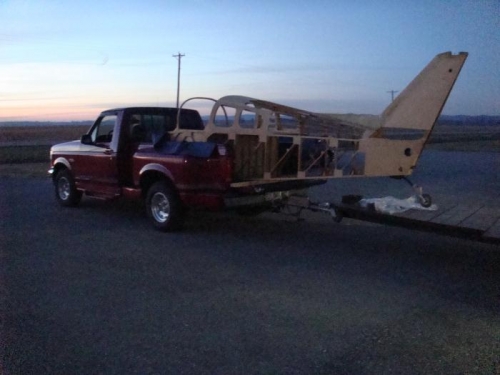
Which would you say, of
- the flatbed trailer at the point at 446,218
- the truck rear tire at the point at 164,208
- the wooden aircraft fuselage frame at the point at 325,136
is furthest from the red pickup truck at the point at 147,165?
the flatbed trailer at the point at 446,218

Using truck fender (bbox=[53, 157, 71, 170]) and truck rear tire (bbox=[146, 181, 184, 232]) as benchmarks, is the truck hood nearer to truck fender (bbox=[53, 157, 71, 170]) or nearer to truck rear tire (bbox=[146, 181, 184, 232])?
truck fender (bbox=[53, 157, 71, 170])

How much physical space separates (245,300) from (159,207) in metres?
4.17

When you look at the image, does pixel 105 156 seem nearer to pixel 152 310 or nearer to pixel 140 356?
pixel 152 310

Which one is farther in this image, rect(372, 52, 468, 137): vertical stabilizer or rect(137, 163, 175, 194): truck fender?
rect(137, 163, 175, 194): truck fender

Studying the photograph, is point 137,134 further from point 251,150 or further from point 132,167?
point 251,150

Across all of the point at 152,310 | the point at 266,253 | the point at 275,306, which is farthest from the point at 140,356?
the point at 266,253

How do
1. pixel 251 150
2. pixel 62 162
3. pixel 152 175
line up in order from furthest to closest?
pixel 62 162 → pixel 152 175 → pixel 251 150

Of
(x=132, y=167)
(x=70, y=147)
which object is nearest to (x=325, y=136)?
(x=132, y=167)

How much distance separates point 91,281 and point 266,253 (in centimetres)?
256

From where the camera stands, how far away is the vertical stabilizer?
7.27 meters

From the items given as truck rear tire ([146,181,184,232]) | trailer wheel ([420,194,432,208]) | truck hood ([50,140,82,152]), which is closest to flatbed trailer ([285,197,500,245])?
trailer wheel ([420,194,432,208])

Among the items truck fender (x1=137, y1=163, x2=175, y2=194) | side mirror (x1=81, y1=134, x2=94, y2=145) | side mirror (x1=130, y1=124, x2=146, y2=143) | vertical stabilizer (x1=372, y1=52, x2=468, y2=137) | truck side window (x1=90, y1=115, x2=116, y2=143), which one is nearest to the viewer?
vertical stabilizer (x1=372, y1=52, x2=468, y2=137)

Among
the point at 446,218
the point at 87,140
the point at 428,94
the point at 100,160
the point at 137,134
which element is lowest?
the point at 446,218

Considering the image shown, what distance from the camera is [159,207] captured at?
1001 cm
